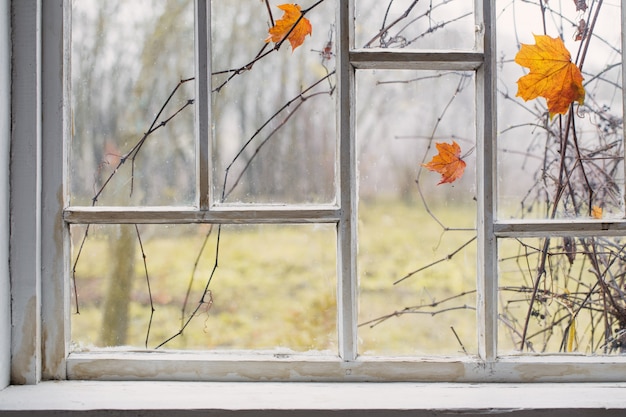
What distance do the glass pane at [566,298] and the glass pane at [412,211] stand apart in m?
0.09

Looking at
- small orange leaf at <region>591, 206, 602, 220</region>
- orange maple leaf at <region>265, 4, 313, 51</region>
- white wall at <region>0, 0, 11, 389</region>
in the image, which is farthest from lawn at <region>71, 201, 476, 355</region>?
orange maple leaf at <region>265, 4, 313, 51</region>

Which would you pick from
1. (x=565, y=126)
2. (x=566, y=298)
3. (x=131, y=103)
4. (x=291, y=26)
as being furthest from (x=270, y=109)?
(x=566, y=298)

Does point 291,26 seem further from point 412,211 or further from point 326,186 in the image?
point 412,211

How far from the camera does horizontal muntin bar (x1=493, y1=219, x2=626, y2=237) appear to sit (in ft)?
3.64

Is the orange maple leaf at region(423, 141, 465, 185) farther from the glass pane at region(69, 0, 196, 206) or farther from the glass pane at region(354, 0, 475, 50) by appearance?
the glass pane at region(69, 0, 196, 206)

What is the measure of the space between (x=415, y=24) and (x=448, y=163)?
0.88ft

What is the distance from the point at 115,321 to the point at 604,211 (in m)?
0.94

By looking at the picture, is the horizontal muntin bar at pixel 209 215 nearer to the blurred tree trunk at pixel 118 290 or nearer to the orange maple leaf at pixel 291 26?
the blurred tree trunk at pixel 118 290

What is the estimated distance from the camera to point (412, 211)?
115cm

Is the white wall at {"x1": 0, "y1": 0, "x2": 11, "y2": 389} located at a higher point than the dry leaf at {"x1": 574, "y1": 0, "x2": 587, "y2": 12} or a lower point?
lower

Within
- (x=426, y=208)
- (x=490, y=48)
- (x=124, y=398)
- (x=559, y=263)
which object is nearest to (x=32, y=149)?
(x=124, y=398)

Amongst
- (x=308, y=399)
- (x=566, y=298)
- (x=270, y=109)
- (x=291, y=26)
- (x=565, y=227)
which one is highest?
(x=291, y=26)

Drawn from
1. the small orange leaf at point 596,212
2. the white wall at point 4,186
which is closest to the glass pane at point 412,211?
the small orange leaf at point 596,212

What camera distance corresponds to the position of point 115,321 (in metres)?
1.15
